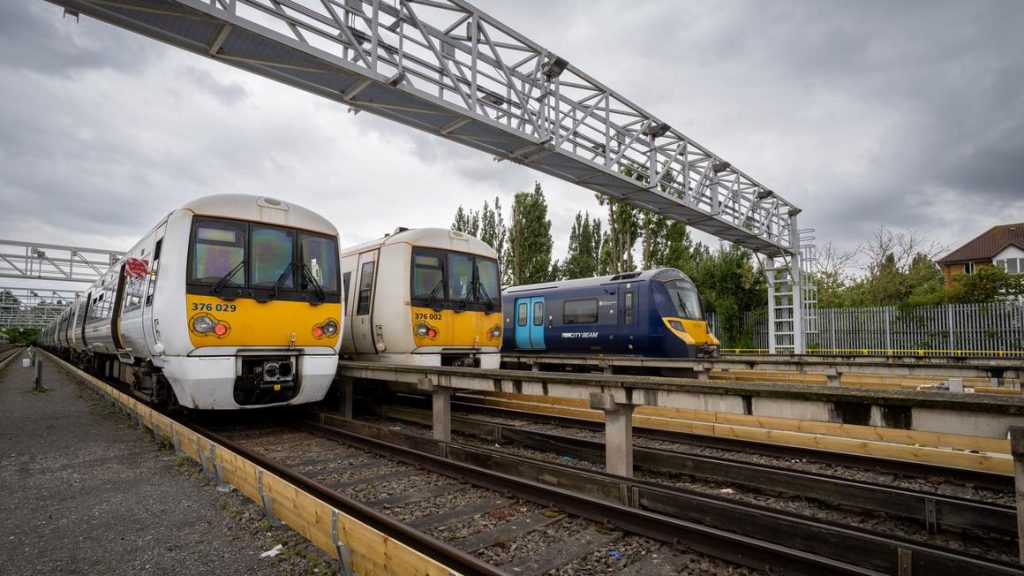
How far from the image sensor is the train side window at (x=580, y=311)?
14.7 m

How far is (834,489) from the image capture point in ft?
→ 15.5

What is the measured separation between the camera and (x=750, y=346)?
2527 cm

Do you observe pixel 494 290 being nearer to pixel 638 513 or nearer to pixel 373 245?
pixel 373 245

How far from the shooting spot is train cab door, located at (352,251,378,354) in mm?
9562

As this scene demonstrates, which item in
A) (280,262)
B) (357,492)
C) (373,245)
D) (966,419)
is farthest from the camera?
(373,245)

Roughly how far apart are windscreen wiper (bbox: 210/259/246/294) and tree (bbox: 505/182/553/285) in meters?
27.9

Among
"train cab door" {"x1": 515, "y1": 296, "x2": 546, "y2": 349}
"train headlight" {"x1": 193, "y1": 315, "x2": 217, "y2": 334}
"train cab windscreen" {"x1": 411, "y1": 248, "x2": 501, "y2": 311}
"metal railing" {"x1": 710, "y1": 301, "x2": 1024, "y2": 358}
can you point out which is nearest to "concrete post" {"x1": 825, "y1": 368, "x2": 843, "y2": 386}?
"train cab windscreen" {"x1": 411, "y1": 248, "x2": 501, "y2": 311}

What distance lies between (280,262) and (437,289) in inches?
104

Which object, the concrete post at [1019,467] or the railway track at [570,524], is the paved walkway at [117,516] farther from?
the concrete post at [1019,467]

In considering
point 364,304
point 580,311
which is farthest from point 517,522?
point 580,311

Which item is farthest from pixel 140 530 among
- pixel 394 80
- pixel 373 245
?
pixel 394 80

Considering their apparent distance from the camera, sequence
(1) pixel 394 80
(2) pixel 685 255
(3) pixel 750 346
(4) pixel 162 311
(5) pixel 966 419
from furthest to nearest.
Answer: (2) pixel 685 255 → (3) pixel 750 346 → (1) pixel 394 80 → (4) pixel 162 311 → (5) pixel 966 419

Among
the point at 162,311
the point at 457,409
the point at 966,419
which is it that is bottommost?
the point at 457,409

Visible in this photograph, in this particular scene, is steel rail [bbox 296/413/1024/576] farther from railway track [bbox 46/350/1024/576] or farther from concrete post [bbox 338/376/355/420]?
concrete post [bbox 338/376/355/420]
